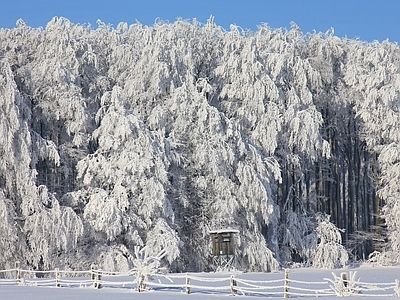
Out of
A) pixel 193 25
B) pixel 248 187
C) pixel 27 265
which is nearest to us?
pixel 27 265

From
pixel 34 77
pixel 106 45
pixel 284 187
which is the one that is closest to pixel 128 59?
pixel 106 45

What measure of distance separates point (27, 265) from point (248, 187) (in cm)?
991

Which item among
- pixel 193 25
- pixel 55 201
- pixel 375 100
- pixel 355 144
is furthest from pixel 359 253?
pixel 55 201

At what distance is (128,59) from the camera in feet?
127

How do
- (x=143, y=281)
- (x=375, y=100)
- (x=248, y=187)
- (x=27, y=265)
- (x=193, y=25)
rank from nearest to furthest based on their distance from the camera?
(x=143, y=281)
(x=27, y=265)
(x=248, y=187)
(x=375, y=100)
(x=193, y=25)

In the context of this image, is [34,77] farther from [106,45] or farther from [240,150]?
[240,150]

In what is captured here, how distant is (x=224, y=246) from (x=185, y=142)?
20.4ft

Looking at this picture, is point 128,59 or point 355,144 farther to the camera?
point 355,144

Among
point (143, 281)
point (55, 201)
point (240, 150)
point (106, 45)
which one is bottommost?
point (143, 281)

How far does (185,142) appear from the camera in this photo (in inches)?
1417

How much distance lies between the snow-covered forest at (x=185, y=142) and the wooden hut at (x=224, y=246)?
5.20ft

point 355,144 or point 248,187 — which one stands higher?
point 355,144

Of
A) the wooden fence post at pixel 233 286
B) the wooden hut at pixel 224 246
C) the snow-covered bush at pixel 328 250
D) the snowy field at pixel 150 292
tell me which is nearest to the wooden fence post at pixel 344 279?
the snowy field at pixel 150 292

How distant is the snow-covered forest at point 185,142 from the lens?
32.7 metres
